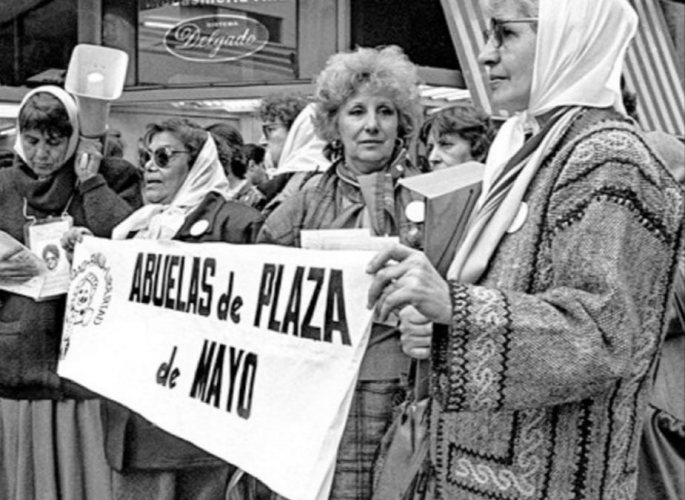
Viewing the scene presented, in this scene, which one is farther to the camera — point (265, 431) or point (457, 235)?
point (265, 431)

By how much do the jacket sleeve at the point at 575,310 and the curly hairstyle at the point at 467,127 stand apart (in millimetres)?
2817

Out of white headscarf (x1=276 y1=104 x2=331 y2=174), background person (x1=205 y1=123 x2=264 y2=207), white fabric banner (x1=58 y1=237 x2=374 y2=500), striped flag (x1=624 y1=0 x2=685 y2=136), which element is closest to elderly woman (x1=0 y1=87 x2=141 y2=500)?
white fabric banner (x1=58 y1=237 x2=374 y2=500)

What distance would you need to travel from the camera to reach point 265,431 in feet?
9.98

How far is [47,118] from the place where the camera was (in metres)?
4.73

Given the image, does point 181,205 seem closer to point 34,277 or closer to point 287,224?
point 34,277

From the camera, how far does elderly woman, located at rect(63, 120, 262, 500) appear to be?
4.24 metres

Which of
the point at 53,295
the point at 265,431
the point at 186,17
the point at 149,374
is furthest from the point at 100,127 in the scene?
the point at 186,17

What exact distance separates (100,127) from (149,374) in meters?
1.48

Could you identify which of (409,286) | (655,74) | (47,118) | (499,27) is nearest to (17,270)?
(47,118)

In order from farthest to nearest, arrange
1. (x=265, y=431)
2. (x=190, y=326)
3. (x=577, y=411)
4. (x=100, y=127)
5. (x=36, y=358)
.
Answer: (x=100, y=127) → (x=36, y=358) → (x=190, y=326) → (x=265, y=431) → (x=577, y=411)

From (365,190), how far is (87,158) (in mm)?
1595

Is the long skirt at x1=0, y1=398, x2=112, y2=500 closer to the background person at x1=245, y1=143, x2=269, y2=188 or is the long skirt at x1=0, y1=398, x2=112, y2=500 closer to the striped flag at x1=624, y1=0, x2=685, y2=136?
the background person at x1=245, y1=143, x2=269, y2=188

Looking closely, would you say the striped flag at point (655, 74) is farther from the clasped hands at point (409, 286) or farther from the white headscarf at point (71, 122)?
the clasped hands at point (409, 286)

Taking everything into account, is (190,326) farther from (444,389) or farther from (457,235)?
(444,389)
